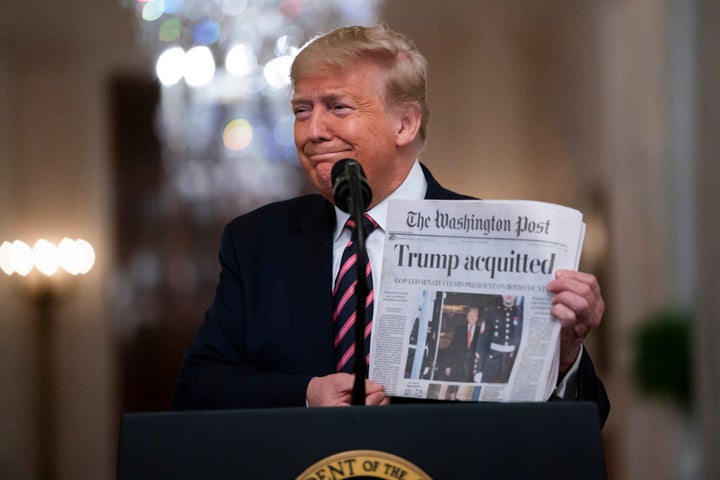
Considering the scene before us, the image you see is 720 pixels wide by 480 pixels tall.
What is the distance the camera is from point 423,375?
1.44 m

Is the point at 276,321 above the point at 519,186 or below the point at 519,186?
below

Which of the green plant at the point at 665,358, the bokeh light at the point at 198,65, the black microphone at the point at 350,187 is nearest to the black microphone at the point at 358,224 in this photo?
the black microphone at the point at 350,187

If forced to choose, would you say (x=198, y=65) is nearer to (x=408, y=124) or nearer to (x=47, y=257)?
(x=47, y=257)

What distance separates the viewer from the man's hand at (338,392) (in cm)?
144

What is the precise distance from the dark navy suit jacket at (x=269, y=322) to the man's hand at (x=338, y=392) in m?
0.04

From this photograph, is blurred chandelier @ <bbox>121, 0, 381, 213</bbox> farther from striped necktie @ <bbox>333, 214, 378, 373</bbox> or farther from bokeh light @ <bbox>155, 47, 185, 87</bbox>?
striped necktie @ <bbox>333, 214, 378, 373</bbox>

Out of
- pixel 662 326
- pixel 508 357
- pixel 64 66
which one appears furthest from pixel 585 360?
pixel 64 66

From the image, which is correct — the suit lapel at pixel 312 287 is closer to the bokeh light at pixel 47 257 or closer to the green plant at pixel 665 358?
the green plant at pixel 665 358

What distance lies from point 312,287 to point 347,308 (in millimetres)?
73

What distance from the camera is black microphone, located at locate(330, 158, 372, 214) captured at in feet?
4.31

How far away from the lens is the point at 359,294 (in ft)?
4.10

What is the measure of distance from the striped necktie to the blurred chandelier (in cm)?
437

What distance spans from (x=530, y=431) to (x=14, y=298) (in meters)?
5.19

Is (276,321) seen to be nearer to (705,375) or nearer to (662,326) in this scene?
(705,375)
